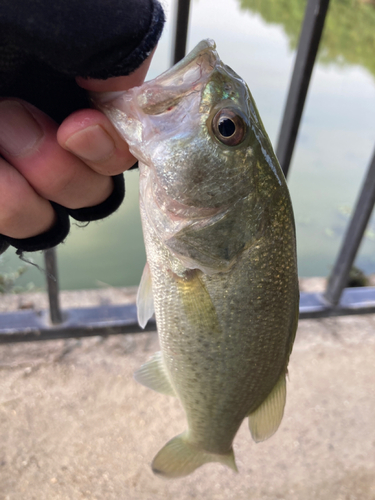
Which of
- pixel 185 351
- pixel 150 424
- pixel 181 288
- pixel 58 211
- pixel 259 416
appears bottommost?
pixel 150 424

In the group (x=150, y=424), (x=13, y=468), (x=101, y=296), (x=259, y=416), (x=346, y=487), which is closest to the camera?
(x=259, y=416)

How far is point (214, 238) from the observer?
33.5 inches

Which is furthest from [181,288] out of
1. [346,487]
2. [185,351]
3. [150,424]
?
[346,487]

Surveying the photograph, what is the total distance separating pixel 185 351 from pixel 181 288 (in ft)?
0.62

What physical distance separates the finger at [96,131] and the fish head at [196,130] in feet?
0.07

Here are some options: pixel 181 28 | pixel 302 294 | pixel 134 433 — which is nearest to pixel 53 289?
pixel 134 433

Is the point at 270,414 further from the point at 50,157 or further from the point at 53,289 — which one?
the point at 53,289

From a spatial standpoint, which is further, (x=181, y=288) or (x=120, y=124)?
(x=181, y=288)

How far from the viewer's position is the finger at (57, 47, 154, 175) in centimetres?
68

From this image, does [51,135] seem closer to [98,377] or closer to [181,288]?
[181,288]

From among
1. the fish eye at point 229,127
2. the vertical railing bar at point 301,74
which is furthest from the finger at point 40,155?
the vertical railing bar at point 301,74

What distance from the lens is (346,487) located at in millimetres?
1634

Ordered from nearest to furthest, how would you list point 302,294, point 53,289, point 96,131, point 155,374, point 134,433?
point 96,131, point 155,374, point 134,433, point 53,289, point 302,294

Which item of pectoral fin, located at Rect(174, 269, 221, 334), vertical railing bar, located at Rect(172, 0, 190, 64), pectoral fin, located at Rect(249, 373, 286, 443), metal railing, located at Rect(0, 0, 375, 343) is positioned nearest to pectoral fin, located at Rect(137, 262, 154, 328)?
pectoral fin, located at Rect(174, 269, 221, 334)
